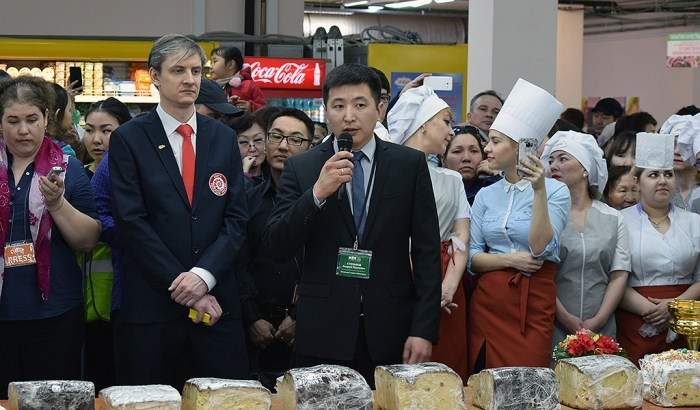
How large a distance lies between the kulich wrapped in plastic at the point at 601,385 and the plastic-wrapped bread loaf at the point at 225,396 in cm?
83

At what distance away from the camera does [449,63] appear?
8336 millimetres

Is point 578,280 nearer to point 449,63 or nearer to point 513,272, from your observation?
point 513,272

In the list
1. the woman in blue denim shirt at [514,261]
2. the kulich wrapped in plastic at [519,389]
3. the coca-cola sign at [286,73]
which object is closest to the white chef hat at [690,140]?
the woman in blue denim shirt at [514,261]

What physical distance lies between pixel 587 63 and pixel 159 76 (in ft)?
60.8

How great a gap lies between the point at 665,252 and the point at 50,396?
2604 mm

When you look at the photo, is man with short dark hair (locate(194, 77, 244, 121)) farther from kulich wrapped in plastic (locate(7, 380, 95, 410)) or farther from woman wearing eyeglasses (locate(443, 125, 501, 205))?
kulich wrapped in plastic (locate(7, 380, 95, 410))

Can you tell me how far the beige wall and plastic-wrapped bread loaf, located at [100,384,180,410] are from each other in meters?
16.9

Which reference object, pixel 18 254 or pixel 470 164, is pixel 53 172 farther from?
pixel 470 164

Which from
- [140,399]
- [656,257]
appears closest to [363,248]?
[140,399]

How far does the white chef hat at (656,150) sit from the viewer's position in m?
3.83

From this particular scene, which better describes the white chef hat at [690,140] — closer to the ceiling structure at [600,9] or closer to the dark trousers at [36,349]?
the dark trousers at [36,349]

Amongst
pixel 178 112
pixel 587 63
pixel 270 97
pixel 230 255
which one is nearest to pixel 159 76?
pixel 178 112

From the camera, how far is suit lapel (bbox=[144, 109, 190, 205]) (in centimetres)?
312

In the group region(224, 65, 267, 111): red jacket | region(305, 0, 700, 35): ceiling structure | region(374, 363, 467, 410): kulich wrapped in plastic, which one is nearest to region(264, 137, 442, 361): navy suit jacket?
region(374, 363, 467, 410): kulich wrapped in plastic
